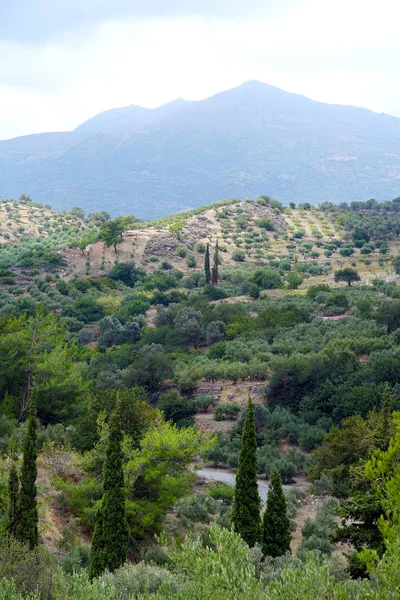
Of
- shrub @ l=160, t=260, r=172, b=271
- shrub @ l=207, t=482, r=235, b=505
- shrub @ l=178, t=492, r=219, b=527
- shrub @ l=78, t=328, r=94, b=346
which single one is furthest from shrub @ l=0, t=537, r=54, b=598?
shrub @ l=160, t=260, r=172, b=271

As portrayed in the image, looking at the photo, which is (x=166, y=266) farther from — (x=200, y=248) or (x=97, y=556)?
(x=97, y=556)

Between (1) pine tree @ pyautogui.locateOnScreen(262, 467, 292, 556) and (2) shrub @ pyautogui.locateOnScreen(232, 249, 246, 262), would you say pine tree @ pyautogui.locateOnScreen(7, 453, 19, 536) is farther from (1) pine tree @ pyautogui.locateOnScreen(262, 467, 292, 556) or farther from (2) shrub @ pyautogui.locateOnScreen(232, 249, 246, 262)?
(2) shrub @ pyautogui.locateOnScreen(232, 249, 246, 262)

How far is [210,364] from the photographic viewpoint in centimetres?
3616

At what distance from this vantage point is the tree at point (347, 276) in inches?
2333

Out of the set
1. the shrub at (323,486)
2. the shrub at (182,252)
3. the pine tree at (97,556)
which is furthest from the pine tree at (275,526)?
the shrub at (182,252)

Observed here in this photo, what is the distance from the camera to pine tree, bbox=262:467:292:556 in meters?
13.9

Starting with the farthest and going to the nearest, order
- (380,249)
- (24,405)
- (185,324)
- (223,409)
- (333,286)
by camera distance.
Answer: (380,249)
(333,286)
(185,324)
(223,409)
(24,405)

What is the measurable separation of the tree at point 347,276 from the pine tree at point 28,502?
48.3 m

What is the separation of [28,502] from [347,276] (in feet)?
163

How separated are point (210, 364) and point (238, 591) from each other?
92.8 ft

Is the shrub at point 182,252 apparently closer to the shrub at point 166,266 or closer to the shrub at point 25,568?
the shrub at point 166,266

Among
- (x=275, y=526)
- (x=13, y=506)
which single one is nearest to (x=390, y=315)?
(x=275, y=526)

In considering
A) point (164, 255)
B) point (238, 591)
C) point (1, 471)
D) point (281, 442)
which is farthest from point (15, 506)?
point (164, 255)

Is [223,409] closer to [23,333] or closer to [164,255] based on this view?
[23,333]
